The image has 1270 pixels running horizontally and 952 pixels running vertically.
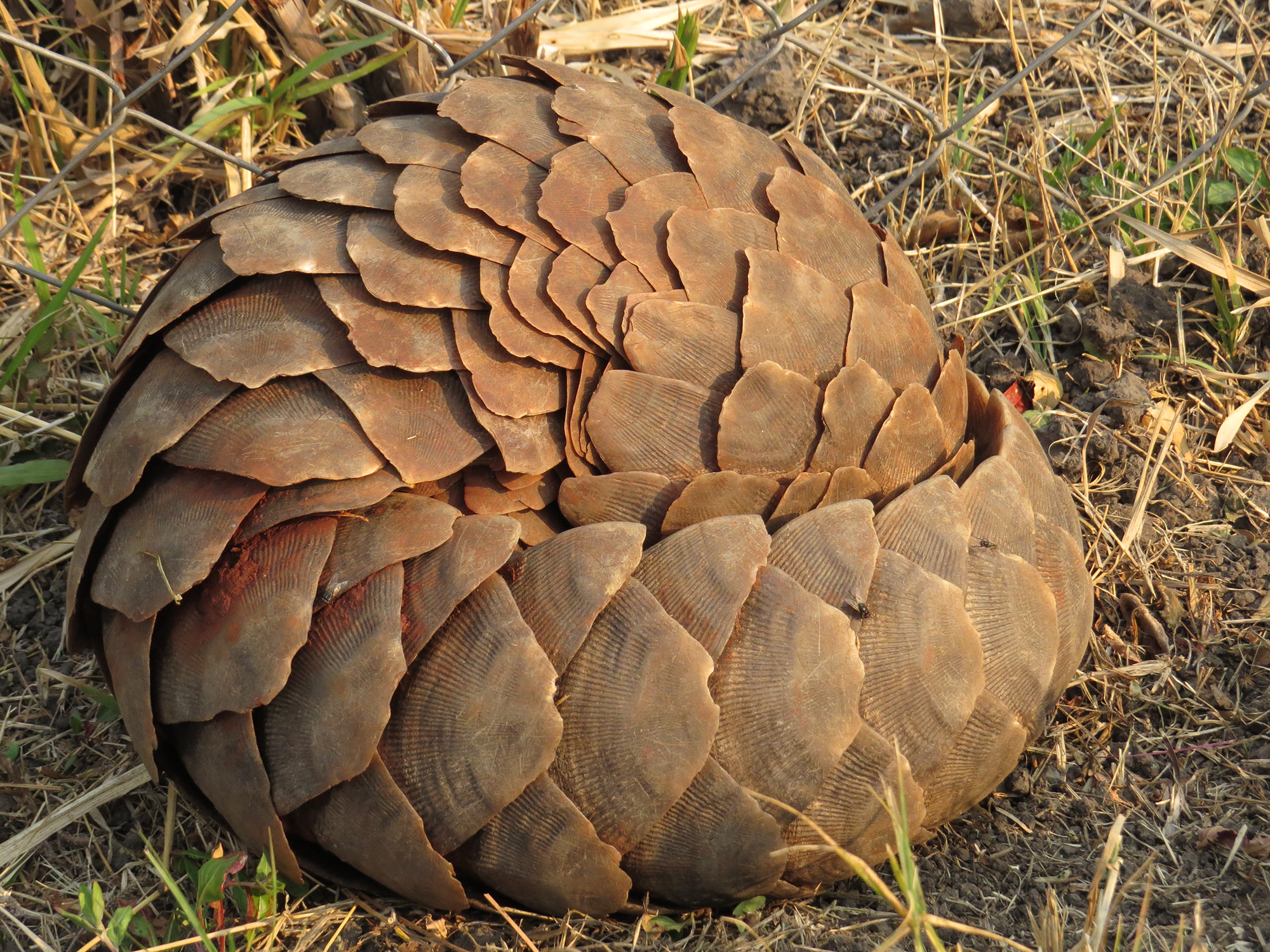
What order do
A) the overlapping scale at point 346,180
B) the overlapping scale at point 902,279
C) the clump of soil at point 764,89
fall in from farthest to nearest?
the clump of soil at point 764,89 < the overlapping scale at point 902,279 < the overlapping scale at point 346,180

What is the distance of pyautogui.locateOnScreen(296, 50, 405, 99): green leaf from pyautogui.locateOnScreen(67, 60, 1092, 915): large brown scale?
1128mm

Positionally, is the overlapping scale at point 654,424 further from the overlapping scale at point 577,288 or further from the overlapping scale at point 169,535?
the overlapping scale at point 169,535

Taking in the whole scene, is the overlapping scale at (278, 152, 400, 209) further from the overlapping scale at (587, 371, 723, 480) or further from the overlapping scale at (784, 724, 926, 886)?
the overlapping scale at (784, 724, 926, 886)

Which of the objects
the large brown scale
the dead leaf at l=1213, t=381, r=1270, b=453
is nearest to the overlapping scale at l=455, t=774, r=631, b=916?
the large brown scale

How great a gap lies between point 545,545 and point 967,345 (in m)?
1.66

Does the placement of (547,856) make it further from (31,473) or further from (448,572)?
(31,473)

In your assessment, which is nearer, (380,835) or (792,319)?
(380,835)

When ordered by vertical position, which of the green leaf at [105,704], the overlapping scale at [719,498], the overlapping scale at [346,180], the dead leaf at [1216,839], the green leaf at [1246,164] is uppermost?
the overlapping scale at [346,180]

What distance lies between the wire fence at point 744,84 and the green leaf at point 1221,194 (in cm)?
9

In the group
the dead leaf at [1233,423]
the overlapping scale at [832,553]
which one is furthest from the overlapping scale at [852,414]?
the dead leaf at [1233,423]

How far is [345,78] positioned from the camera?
10.3 ft

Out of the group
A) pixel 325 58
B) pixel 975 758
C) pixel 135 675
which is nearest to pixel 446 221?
pixel 135 675

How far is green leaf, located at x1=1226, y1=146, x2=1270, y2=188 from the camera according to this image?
10.5 feet

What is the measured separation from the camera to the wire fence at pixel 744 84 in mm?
2691
